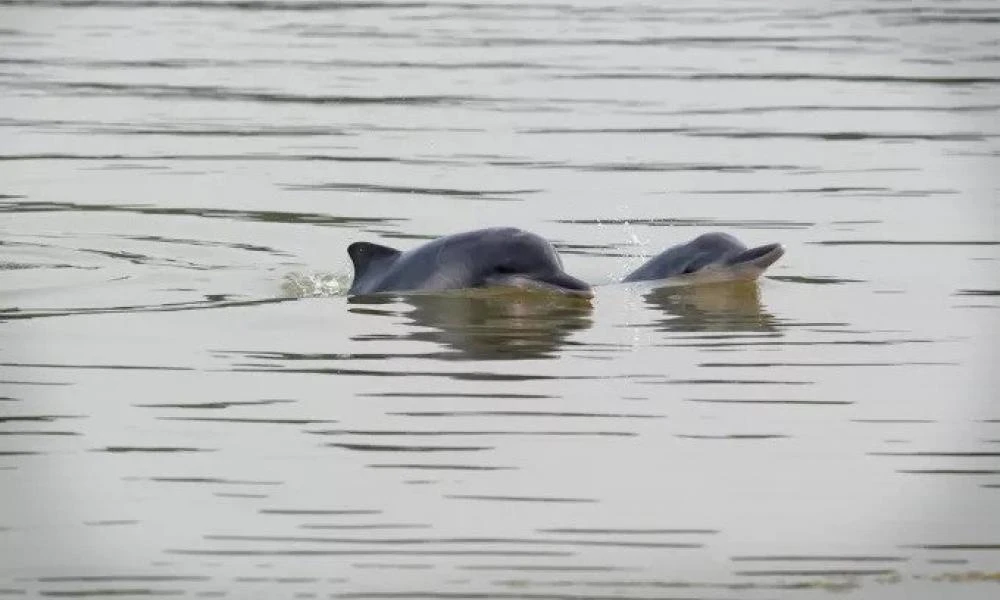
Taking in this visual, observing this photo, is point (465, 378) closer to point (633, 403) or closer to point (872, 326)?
point (633, 403)

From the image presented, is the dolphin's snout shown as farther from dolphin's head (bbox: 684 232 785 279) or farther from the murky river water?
the murky river water

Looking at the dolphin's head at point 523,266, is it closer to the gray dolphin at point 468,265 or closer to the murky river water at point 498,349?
the gray dolphin at point 468,265

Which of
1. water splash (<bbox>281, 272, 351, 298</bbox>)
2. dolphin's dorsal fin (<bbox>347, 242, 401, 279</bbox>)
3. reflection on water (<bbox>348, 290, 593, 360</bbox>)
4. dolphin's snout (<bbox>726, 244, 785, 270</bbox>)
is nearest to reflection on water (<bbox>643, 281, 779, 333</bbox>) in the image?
dolphin's snout (<bbox>726, 244, 785, 270</bbox>)

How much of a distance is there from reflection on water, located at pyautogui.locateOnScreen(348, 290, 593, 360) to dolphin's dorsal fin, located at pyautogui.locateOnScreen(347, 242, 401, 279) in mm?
304

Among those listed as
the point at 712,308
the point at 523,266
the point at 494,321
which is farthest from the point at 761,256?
the point at 494,321

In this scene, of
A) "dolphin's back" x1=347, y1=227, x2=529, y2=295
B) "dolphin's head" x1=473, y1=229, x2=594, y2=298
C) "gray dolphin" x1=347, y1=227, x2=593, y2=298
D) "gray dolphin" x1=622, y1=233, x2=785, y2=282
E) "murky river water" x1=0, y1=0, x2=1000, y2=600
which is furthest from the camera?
"gray dolphin" x1=622, y1=233, x2=785, y2=282

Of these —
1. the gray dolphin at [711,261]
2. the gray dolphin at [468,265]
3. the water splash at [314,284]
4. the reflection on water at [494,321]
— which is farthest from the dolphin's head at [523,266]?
the water splash at [314,284]

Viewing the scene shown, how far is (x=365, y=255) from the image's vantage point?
550 inches

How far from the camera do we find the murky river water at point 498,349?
842 centimetres

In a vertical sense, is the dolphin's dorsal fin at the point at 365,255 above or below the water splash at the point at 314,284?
above

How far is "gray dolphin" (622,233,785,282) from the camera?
1407 cm

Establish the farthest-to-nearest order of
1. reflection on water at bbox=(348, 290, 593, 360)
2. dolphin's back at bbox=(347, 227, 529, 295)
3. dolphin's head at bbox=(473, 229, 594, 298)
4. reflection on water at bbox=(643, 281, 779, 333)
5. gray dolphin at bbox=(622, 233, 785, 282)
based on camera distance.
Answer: gray dolphin at bbox=(622, 233, 785, 282)
dolphin's back at bbox=(347, 227, 529, 295)
dolphin's head at bbox=(473, 229, 594, 298)
reflection on water at bbox=(643, 281, 779, 333)
reflection on water at bbox=(348, 290, 593, 360)

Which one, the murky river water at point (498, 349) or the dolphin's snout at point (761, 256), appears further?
the dolphin's snout at point (761, 256)

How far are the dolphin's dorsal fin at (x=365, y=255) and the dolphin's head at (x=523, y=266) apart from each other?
0.61 metres
